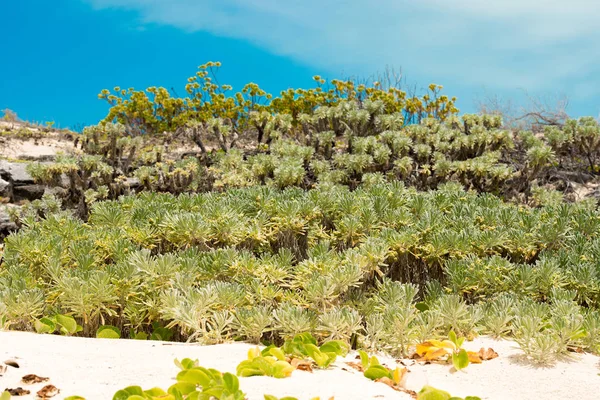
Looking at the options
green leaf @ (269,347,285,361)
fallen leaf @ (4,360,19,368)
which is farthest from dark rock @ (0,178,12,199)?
green leaf @ (269,347,285,361)

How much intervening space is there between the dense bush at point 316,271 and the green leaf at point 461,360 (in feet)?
1.08

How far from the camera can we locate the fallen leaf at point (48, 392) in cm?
295

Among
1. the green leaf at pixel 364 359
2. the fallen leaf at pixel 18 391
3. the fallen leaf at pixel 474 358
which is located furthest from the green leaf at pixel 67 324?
the fallen leaf at pixel 474 358

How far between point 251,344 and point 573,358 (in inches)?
82.8

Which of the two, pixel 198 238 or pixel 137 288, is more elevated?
pixel 198 238

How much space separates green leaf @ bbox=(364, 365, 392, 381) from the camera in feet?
10.8

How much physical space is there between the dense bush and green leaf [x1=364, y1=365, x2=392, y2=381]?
54cm

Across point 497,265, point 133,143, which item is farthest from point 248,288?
point 133,143

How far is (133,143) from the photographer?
13.6m

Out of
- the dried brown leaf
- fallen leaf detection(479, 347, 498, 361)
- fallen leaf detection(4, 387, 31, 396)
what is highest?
fallen leaf detection(479, 347, 498, 361)

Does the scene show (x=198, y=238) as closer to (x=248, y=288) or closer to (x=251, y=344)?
(x=248, y=288)

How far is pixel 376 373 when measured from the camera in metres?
3.29

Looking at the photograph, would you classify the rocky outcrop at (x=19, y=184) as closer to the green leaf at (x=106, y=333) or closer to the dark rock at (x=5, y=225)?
the dark rock at (x=5, y=225)

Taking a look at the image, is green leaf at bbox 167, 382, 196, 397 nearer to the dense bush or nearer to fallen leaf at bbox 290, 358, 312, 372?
fallen leaf at bbox 290, 358, 312, 372
